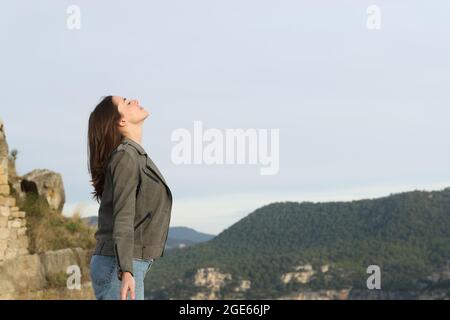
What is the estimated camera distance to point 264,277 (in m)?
71.1

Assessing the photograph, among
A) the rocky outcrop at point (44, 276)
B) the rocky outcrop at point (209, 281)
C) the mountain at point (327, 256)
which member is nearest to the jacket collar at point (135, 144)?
the rocky outcrop at point (44, 276)

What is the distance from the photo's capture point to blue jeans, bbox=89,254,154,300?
370 cm

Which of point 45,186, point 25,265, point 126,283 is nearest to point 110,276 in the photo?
point 126,283

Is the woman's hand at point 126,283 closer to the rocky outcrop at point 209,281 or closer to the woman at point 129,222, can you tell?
the woman at point 129,222

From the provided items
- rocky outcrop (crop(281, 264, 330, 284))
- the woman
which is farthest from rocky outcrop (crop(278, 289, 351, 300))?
the woman

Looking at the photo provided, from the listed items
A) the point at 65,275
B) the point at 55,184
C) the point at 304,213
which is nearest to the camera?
the point at 65,275

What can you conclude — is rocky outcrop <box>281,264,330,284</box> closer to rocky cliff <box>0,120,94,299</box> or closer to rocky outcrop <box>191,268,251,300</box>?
rocky outcrop <box>191,268,251,300</box>

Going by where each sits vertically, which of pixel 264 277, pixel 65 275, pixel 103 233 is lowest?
pixel 264 277

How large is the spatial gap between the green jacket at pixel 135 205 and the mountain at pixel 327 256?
62.1 m

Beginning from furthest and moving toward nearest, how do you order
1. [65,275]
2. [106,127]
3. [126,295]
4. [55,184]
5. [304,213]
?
[304,213]
[55,184]
[65,275]
[106,127]
[126,295]
